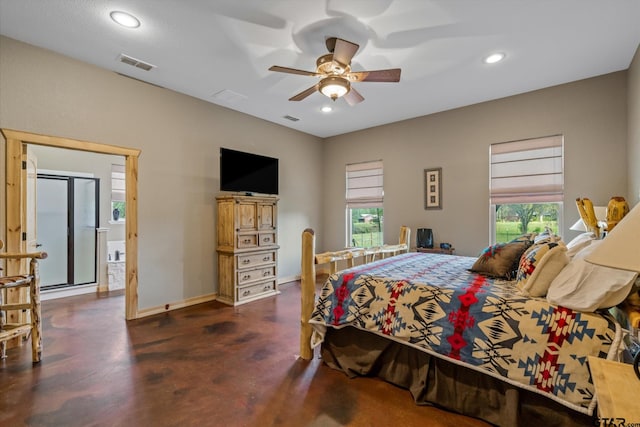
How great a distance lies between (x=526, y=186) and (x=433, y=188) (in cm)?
121

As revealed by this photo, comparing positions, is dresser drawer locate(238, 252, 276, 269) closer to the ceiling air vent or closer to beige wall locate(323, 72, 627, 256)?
beige wall locate(323, 72, 627, 256)

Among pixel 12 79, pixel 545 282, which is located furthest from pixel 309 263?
pixel 12 79

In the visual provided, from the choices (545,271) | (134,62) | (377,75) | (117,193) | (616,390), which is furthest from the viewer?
(117,193)

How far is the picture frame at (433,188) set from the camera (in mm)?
4535

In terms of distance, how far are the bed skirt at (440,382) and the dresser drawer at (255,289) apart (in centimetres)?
202

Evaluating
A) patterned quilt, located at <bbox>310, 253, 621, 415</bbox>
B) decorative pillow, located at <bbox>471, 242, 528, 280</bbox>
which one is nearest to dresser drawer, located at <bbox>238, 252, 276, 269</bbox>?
patterned quilt, located at <bbox>310, 253, 621, 415</bbox>

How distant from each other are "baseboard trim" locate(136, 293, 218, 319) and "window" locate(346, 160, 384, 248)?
280 centimetres

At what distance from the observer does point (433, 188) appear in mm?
4594

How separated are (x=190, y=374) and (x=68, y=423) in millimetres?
727

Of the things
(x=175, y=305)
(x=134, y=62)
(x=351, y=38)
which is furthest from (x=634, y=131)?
(x=175, y=305)

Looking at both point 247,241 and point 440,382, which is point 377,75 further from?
point 247,241

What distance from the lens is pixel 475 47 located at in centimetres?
279

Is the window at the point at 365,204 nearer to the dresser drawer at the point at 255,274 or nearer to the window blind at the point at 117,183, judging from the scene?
the dresser drawer at the point at 255,274

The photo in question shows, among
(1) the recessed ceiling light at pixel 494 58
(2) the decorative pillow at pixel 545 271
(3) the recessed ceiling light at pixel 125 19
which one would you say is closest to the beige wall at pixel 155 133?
(3) the recessed ceiling light at pixel 125 19
